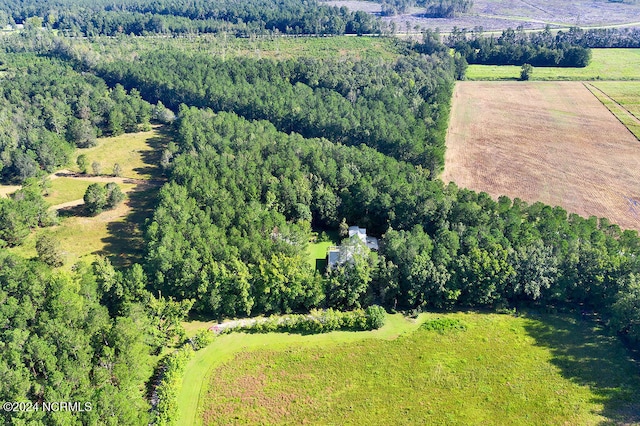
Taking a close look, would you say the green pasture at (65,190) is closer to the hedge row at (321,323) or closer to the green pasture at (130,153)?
the green pasture at (130,153)

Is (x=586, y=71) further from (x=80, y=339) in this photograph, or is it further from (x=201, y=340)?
(x=80, y=339)

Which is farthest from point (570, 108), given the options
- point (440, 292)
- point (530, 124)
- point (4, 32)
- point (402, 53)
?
point (4, 32)

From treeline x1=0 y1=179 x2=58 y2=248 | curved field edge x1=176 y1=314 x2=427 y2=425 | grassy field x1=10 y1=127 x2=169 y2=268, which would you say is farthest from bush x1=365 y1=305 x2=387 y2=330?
treeline x1=0 y1=179 x2=58 y2=248

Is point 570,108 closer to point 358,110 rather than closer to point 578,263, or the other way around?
point 358,110

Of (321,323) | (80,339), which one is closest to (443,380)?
(321,323)

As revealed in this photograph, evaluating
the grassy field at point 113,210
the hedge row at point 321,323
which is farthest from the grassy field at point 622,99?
the grassy field at point 113,210
